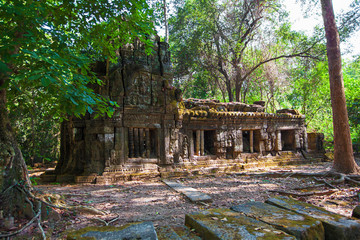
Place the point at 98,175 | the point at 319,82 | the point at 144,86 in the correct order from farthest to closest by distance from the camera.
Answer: the point at 319,82, the point at 144,86, the point at 98,175

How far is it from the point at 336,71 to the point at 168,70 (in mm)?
6038

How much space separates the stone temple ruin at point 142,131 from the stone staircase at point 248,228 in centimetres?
542

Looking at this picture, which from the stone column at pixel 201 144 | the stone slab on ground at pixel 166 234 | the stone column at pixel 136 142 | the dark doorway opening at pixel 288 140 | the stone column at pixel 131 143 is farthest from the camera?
the dark doorway opening at pixel 288 140

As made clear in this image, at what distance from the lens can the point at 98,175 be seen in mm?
7723

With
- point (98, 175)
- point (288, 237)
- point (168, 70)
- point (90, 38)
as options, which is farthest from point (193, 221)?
point (168, 70)

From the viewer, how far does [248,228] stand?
2.45 m

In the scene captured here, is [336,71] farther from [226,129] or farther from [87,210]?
[87,210]

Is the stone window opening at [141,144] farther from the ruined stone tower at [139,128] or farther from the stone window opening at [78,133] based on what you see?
the stone window opening at [78,133]

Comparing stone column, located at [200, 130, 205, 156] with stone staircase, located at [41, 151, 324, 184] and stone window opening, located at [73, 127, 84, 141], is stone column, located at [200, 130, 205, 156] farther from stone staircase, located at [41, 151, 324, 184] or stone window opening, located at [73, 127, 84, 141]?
stone window opening, located at [73, 127, 84, 141]

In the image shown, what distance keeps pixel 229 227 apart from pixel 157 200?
10.2ft

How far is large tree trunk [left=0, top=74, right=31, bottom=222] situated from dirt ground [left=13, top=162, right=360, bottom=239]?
0.48 metres

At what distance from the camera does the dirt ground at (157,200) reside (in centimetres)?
376

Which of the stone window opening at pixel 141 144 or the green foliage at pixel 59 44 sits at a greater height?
the green foliage at pixel 59 44

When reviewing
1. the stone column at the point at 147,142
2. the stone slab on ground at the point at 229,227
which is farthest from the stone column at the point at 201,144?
the stone slab on ground at the point at 229,227
